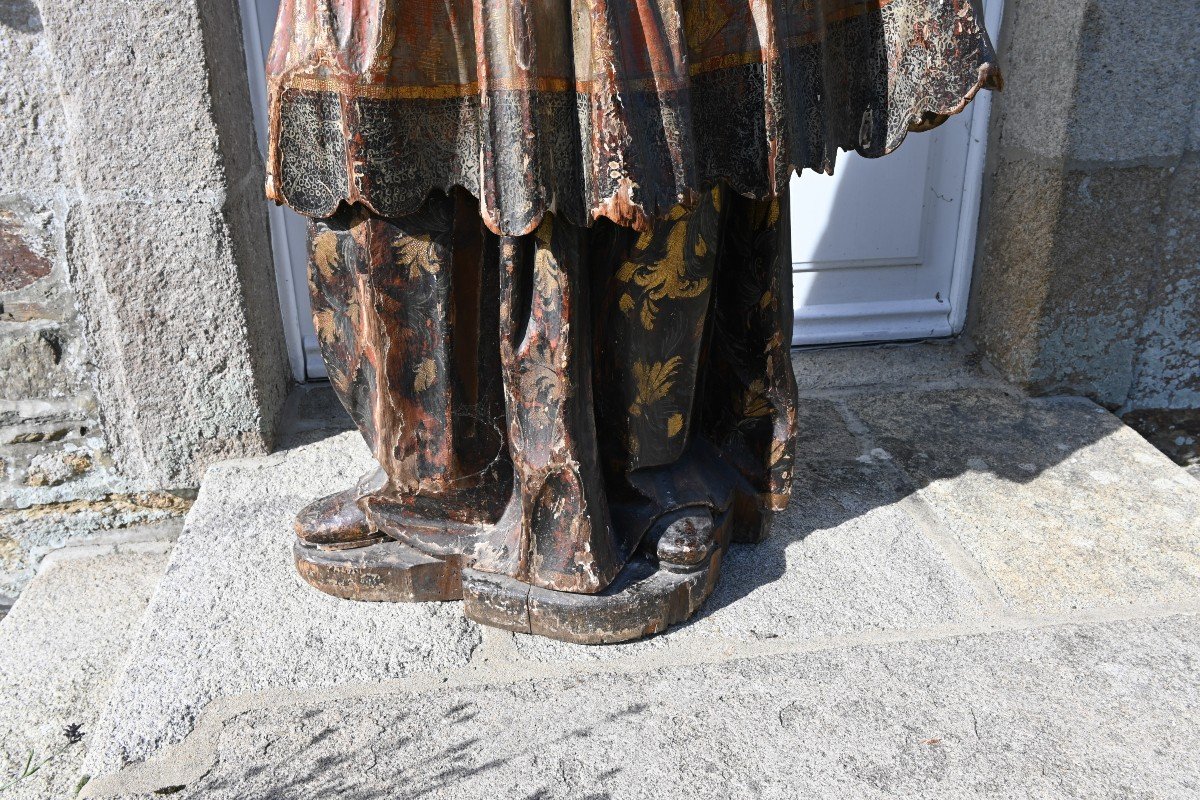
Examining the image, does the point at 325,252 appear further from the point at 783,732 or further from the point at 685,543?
the point at 783,732

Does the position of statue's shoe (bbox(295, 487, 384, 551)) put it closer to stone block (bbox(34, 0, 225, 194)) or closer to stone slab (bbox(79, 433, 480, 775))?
stone slab (bbox(79, 433, 480, 775))

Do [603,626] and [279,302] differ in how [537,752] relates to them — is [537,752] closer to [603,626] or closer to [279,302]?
A: [603,626]

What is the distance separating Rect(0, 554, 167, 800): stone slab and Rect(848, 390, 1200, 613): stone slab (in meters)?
1.43

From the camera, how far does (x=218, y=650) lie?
4.47 ft

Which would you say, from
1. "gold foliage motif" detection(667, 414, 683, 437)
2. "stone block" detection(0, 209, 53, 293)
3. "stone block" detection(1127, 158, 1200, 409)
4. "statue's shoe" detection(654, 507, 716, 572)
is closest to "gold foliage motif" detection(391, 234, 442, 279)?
"gold foliage motif" detection(667, 414, 683, 437)

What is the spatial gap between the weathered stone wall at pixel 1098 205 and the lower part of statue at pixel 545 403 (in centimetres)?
86

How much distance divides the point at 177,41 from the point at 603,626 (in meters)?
1.23

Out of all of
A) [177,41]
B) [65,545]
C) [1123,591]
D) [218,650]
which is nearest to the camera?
[218,650]

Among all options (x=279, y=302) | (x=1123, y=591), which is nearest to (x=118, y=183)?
(x=279, y=302)

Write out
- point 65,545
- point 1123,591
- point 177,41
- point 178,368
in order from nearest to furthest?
point 1123,591 < point 177,41 < point 178,368 < point 65,545

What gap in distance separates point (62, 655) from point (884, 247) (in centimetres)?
196

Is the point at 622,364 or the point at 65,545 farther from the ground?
the point at 622,364

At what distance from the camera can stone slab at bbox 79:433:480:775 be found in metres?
1.25

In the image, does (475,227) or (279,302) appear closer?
(475,227)
